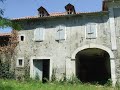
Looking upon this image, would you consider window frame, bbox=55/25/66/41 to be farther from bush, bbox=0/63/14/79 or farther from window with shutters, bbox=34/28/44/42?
bush, bbox=0/63/14/79

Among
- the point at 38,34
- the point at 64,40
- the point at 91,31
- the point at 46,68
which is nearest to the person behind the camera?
the point at 91,31

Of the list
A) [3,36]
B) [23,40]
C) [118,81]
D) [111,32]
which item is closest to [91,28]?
[111,32]

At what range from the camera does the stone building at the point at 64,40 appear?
21547 mm

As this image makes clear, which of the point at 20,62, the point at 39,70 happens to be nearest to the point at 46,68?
the point at 39,70

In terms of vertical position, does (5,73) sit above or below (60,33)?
below

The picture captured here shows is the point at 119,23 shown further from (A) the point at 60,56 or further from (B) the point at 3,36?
(B) the point at 3,36

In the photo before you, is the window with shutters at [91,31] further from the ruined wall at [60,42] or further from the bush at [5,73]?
the bush at [5,73]

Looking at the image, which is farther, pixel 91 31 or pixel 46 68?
pixel 46 68

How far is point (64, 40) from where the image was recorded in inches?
893

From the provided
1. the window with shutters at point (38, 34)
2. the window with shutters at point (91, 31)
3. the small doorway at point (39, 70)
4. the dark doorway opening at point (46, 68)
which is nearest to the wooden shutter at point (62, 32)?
the window with shutters at point (38, 34)

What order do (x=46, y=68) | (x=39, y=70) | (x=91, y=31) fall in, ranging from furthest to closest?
1. (x=46, y=68)
2. (x=39, y=70)
3. (x=91, y=31)

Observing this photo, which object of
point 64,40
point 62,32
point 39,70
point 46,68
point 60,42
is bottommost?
point 39,70

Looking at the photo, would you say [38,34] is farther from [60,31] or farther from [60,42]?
[60,42]

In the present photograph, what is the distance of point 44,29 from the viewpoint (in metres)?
23.5
